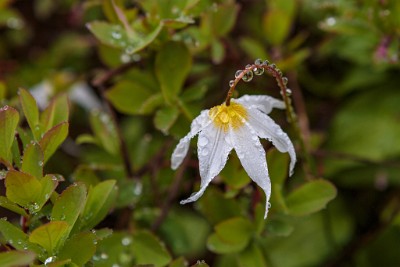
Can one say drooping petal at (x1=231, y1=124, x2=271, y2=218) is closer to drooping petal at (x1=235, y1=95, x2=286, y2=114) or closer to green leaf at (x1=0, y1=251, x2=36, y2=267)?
drooping petal at (x1=235, y1=95, x2=286, y2=114)

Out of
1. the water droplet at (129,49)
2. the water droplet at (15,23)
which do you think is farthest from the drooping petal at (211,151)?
the water droplet at (15,23)

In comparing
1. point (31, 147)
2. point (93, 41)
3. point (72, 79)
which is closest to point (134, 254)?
point (31, 147)

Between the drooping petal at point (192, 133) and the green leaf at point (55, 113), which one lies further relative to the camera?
the green leaf at point (55, 113)

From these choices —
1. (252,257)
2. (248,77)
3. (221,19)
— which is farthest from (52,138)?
(221,19)

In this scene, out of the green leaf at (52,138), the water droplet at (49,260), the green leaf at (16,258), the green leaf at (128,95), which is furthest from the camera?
the green leaf at (128,95)

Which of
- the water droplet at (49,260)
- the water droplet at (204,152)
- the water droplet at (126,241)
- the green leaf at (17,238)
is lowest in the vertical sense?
the water droplet at (126,241)

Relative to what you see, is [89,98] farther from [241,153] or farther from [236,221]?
[241,153]

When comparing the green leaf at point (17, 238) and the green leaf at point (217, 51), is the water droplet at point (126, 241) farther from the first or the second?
the green leaf at point (217, 51)
